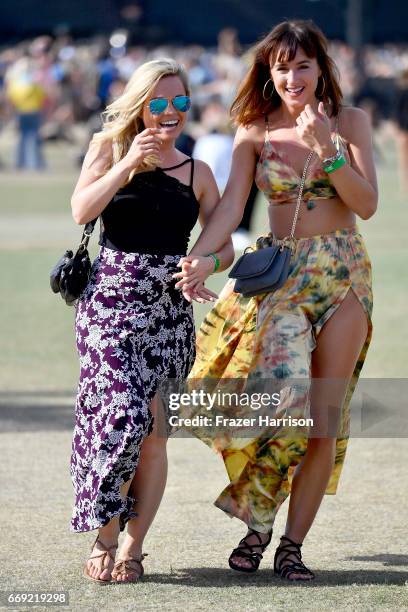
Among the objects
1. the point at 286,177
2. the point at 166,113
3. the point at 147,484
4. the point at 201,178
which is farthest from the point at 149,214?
the point at 147,484

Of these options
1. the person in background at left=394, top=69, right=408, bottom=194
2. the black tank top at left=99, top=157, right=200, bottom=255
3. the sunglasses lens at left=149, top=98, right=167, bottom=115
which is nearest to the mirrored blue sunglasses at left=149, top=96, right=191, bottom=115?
the sunglasses lens at left=149, top=98, right=167, bottom=115

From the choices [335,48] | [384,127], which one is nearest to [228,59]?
[384,127]

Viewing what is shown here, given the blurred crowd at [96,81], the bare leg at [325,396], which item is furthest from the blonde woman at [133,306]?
the blurred crowd at [96,81]

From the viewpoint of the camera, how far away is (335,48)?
46.4 m

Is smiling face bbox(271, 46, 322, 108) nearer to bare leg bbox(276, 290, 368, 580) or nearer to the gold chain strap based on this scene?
the gold chain strap

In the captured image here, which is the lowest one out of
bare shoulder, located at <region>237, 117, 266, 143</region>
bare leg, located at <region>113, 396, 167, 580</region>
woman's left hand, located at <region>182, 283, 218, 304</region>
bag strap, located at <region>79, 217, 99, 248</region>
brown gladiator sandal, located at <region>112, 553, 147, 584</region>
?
brown gladiator sandal, located at <region>112, 553, 147, 584</region>

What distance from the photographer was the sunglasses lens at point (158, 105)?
16.5 feet

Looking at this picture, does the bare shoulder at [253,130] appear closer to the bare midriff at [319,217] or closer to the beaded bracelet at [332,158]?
the bare midriff at [319,217]

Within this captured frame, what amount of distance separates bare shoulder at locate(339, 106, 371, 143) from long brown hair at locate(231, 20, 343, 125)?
0.04 meters

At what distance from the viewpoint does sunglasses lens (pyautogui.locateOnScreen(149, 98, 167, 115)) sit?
16.5ft

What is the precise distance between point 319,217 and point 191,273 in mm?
536

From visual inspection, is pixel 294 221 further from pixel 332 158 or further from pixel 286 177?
pixel 332 158

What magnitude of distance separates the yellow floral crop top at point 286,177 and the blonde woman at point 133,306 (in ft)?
0.73

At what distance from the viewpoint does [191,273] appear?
4.98m
